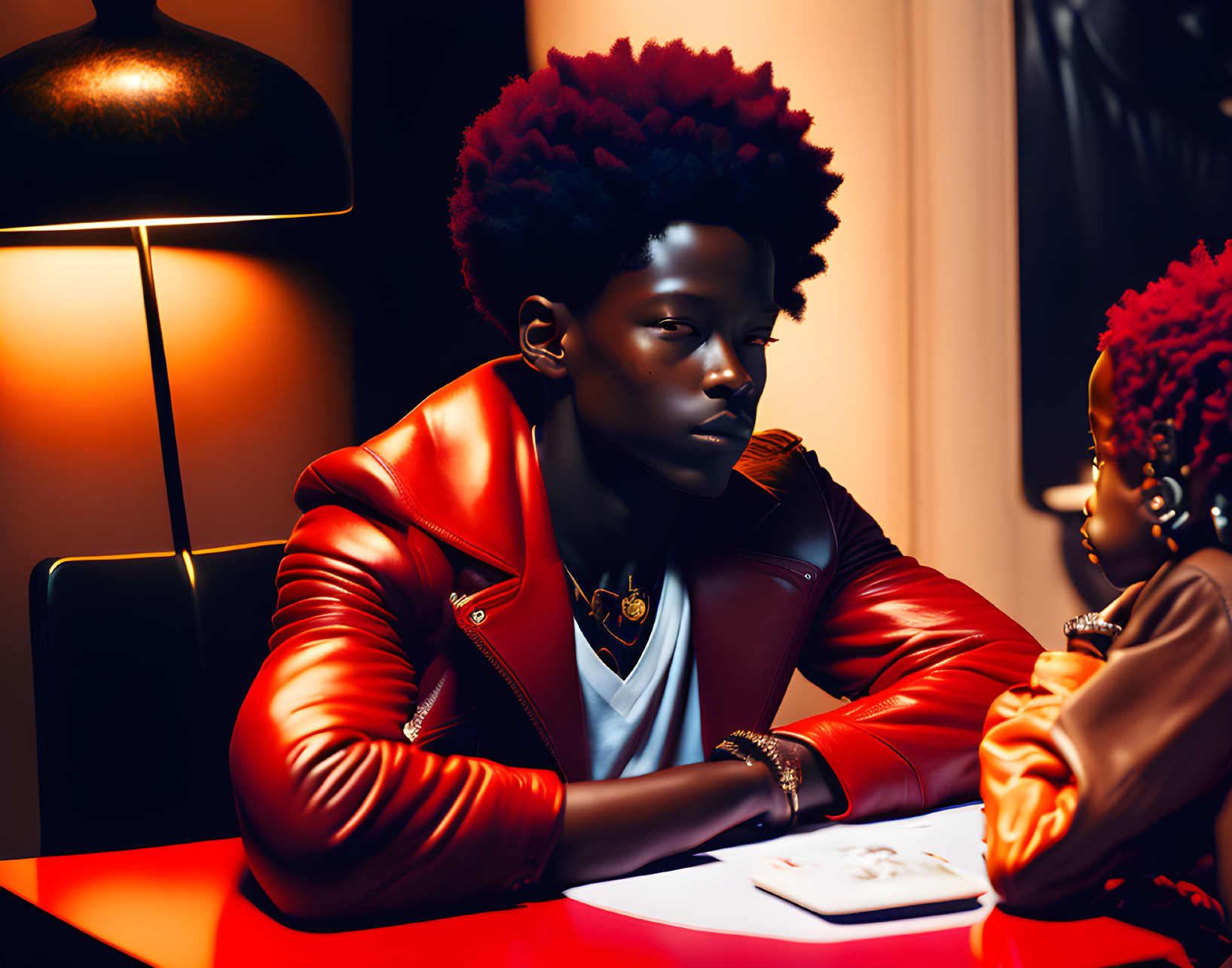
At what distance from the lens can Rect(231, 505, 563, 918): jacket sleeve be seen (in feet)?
3.21

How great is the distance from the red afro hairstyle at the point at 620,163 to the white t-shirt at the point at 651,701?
1.29 ft

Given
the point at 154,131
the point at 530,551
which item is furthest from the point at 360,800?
the point at 154,131

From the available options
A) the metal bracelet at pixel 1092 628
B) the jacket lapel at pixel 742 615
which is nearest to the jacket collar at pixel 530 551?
the jacket lapel at pixel 742 615

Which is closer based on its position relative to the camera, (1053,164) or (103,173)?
(103,173)

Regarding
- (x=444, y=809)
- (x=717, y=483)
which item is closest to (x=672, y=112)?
(x=717, y=483)

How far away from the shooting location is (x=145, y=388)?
222 cm

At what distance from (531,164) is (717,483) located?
0.43 meters

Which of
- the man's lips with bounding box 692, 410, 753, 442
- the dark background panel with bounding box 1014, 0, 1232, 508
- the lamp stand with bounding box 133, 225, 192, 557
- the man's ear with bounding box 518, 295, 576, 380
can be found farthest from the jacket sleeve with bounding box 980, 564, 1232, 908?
the dark background panel with bounding box 1014, 0, 1232, 508

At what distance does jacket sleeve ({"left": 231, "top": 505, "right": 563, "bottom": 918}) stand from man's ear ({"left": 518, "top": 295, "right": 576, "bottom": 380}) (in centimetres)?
42

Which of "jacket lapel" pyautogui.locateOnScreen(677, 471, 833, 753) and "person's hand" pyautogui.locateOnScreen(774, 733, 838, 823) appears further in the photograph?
"jacket lapel" pyautogui.locateOnScreen(677, 471, 833, 753)

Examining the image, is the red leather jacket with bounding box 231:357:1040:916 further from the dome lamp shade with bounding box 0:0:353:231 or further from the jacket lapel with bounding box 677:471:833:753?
the dome lamp shade with bounding box 0:0:353:231

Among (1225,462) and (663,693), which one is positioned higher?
(1225,462)

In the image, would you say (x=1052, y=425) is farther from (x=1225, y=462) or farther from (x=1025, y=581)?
(x=1225, y=462)

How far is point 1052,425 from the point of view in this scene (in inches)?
98.0
